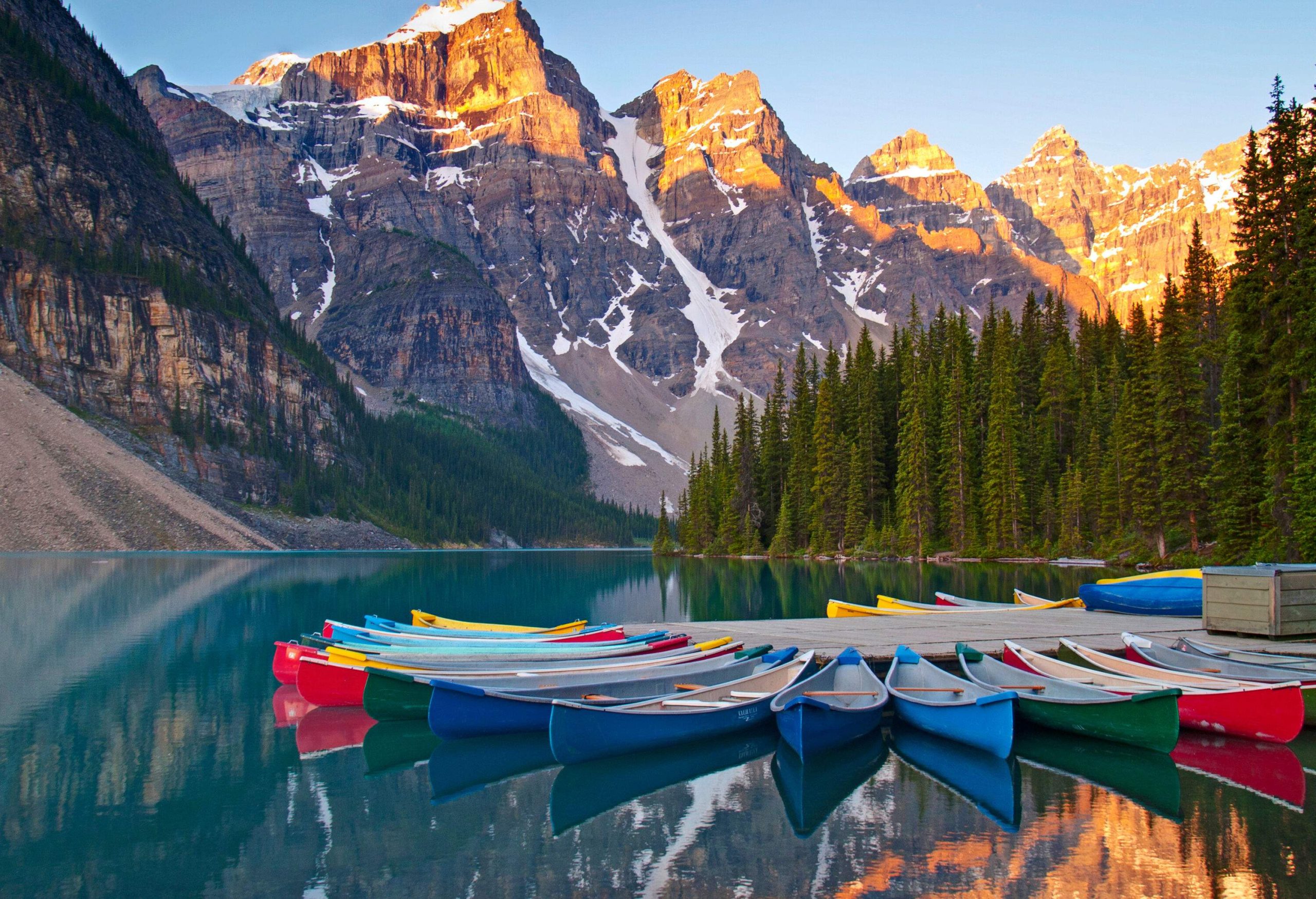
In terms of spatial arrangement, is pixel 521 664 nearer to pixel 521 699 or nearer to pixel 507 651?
pixel 507 651

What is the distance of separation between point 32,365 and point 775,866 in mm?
117789

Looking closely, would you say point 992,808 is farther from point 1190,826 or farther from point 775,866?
point 775,866

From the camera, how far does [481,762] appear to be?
44.9 feet

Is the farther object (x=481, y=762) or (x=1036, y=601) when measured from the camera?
(x=1036, y=601)

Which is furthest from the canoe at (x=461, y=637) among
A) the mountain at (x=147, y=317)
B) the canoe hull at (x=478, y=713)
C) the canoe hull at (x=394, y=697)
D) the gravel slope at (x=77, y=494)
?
the mountain at (x=147, y=317)

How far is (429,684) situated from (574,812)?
4675mm

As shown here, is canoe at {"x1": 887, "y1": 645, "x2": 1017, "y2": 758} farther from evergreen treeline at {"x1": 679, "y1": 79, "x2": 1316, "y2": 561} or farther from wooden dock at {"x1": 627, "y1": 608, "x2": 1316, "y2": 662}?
evergreen treeline at {"x1": 679, "y1": 79, "x2": 1316, "y2": 561}

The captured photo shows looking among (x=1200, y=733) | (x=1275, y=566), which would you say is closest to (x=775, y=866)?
(x=1200, y=733)

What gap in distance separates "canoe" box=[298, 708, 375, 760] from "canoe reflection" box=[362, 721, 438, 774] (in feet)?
0.79

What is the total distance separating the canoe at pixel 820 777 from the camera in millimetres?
10953

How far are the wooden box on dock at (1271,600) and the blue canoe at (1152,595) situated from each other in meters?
6.54

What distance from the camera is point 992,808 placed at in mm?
11172

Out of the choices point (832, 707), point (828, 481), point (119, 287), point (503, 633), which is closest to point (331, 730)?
point (503, 633)

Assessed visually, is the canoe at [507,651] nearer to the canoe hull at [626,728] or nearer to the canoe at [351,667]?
the canoe at [351,667]
